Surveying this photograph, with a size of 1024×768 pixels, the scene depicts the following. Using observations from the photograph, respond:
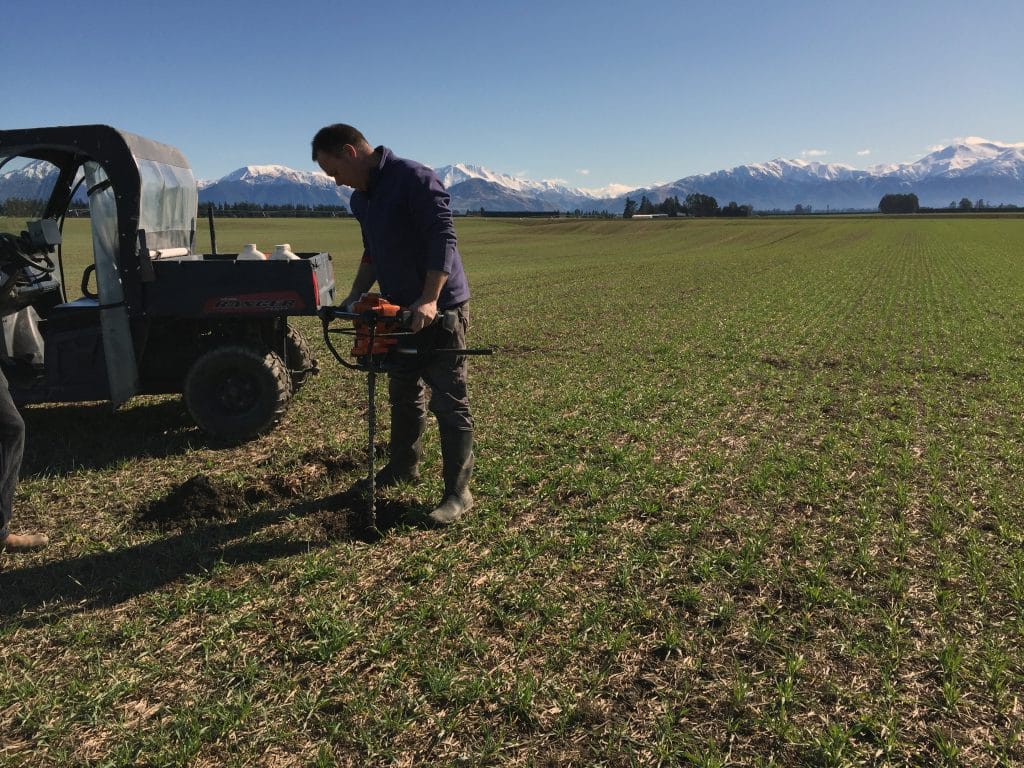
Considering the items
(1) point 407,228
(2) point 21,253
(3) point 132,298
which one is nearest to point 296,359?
(3) point 132,298

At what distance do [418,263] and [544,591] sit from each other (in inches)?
84.4

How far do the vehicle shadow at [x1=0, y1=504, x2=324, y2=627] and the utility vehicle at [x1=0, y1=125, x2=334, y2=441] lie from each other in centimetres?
180

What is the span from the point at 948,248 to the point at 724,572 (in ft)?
146

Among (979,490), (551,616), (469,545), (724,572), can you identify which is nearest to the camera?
(551,616)

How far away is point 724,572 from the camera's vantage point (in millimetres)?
3635

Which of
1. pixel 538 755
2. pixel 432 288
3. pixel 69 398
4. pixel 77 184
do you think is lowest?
pixel 538 755

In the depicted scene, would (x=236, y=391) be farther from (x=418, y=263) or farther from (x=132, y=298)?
(x=418, y=263)

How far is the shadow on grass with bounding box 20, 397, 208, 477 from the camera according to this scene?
5.22 meters

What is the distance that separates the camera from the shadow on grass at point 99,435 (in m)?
5.22

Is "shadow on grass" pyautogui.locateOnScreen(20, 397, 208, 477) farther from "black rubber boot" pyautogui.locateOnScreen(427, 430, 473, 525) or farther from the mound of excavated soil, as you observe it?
"black rubber boot" pyautogui.locateOnScreen(427, 430, 473, 525)

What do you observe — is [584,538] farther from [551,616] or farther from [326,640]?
[326,640]

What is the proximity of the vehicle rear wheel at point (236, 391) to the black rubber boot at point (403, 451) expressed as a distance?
1537 millimetres

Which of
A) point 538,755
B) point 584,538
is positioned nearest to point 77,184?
point 584,538

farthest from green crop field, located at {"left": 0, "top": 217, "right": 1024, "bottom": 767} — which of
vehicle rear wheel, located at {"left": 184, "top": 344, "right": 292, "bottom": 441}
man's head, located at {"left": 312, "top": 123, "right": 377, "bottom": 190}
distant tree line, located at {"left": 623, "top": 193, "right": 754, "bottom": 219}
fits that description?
distant tree line, located at {"left": 623, "top": 193, "right": 754, "bottom": 219}
